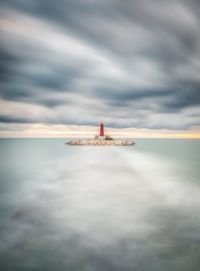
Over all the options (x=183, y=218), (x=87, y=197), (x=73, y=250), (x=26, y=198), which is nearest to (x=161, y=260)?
(x=73, y=250)

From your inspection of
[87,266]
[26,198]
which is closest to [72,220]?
[87,266]

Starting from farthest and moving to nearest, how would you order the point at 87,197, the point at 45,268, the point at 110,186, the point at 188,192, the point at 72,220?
the point at 110,186 → the point at 188,192 → the point at 87,197 → the point at 72,220 → the point at 45,268

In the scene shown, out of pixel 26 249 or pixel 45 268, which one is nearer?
pixel 45 268

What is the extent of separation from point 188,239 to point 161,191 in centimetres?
771

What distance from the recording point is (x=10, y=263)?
17.2 ft

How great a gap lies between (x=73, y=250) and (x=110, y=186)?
9648 mm

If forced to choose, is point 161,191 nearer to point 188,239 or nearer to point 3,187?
point 188,239

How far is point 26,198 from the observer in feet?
40.7

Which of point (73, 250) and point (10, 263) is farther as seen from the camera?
point (73, 250)

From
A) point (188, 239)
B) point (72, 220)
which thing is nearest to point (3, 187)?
point (72, 220)

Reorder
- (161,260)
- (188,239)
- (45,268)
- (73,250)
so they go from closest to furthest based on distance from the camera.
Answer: (45,268), (161,260), (73,250), (188,239)

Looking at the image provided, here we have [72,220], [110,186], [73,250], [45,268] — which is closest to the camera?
[45,268]

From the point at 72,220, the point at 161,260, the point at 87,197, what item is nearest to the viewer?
the point at 161,260

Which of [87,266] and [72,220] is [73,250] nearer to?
[87,266]
